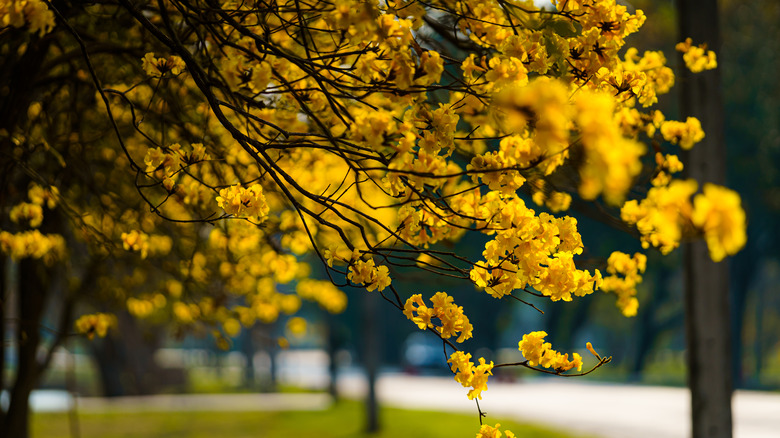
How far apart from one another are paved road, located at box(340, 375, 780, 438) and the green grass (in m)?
0.76

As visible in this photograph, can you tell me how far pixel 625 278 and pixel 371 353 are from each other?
9846mm

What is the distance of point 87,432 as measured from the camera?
14281 mm

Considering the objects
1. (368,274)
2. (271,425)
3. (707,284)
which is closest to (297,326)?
(707,284)

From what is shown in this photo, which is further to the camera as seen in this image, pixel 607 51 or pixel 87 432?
pixel 87 432

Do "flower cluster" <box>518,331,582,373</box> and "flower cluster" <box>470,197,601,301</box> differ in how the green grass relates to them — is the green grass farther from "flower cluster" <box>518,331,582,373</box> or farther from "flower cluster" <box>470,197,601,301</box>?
"flower cluster" <box>470,197,601,301</box>

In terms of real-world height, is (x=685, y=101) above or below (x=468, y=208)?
above

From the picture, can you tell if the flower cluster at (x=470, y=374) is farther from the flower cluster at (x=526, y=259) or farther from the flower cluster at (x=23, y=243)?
the flower cluster at (x=23, y=243)

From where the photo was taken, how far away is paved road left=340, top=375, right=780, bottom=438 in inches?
506

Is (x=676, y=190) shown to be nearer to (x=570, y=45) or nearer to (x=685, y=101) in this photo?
(x=570, y=45)

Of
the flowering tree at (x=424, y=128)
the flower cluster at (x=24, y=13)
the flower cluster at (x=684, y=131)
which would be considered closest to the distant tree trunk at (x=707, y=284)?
the flowering tree at (x=424, y=128)

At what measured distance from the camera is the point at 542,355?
2.95m

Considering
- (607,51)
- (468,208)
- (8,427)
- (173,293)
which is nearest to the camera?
(607,51)

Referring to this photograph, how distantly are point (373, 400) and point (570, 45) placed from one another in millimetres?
10908

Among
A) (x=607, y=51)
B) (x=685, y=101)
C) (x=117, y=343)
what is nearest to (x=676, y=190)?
(x=607, y=51)
